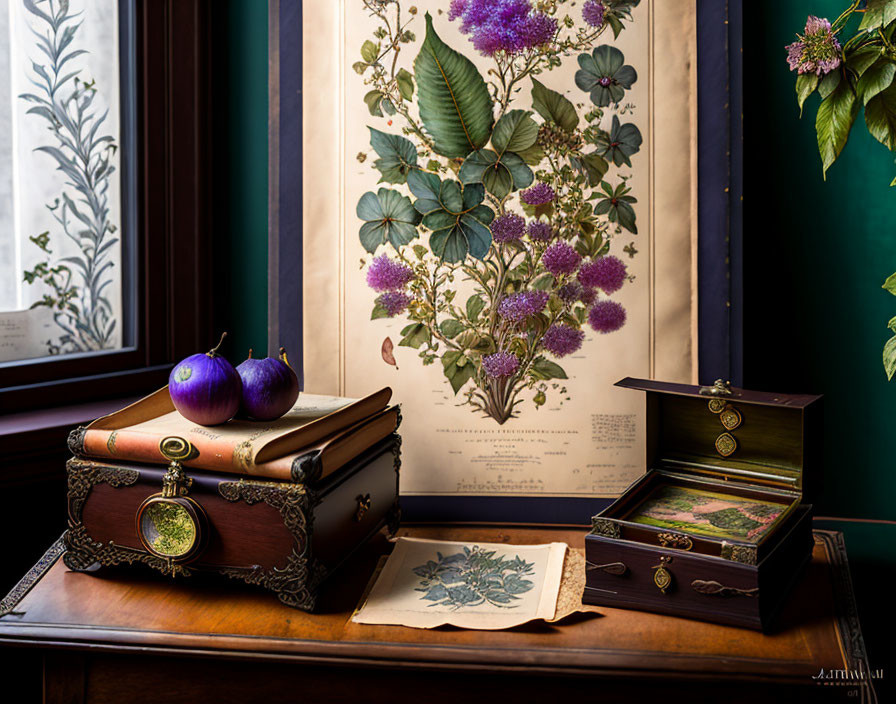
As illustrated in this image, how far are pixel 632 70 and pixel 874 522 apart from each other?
2.77ft

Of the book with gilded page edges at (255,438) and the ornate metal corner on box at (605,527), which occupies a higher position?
the book with gilded page edges at (255,438)

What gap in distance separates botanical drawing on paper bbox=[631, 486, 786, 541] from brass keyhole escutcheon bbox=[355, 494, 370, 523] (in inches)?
14.5

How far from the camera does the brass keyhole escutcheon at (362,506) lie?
109cm

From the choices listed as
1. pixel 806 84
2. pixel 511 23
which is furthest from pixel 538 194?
pixel 806 84

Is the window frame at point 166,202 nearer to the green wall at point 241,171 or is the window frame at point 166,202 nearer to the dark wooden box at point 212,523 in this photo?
the green wall at point 241,171

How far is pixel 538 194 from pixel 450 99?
0.67 ft

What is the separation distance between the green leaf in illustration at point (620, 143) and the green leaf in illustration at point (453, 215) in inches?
7.9

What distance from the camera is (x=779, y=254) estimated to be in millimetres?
1322

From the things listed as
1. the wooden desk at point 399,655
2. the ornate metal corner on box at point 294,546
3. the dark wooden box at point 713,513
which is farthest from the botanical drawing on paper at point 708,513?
the ornate metal corner on box at point 294,546

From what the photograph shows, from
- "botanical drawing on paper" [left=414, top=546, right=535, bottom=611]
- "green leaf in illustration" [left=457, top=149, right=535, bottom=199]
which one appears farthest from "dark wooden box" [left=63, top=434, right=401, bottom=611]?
"green leaf in illustration" [left=457, top=149, right=535, bottom=199]

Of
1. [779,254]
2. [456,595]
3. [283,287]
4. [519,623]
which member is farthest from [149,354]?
[779,254]

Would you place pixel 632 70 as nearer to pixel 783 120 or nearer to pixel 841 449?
pixel 783 120

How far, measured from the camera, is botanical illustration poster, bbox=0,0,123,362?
4.18 feet

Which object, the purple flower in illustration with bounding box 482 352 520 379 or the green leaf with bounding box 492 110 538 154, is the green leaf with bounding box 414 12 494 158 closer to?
the green leaf with bounding box 492 110 538 154
